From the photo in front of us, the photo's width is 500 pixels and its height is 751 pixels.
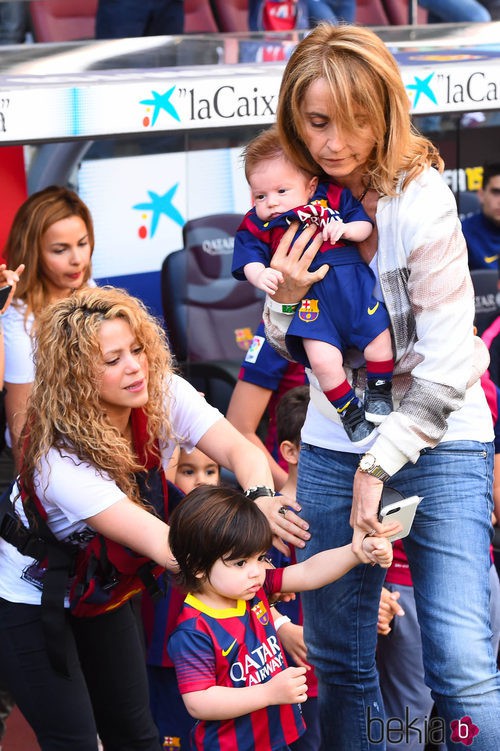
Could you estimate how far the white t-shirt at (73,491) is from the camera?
106 inches

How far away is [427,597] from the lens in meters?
2.54

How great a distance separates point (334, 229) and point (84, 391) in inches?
28.1

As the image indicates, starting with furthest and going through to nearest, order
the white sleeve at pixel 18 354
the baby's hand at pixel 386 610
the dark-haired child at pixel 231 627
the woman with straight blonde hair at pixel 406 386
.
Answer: the white sleeve at pixel 18 354 → the baby's hand at pixel 386 610 → the dark-haired child at pixel 231 627 → the woman with straight blonde hair at pixel 406 386

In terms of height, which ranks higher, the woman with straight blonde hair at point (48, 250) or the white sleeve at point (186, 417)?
the woman with straight blonde hair at point (48, 250)

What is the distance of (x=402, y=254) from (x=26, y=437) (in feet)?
3.36

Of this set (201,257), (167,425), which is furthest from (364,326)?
(201,257)

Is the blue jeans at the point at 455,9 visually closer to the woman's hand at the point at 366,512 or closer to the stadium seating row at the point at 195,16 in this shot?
the stadium seating row at the point at 195,16

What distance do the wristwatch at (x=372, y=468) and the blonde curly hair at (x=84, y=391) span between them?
0.61m

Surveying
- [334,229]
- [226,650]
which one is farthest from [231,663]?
[334,229]

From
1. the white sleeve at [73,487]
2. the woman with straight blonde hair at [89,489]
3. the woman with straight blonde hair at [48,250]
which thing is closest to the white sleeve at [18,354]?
the woman with straight blonde hair at [48,250]

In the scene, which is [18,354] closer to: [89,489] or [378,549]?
[89,489]

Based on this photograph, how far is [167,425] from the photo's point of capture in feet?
9.45

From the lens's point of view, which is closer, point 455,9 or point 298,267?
point 298,267

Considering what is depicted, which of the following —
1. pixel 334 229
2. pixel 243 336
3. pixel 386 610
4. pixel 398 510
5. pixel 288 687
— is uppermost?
pixel 334 229
